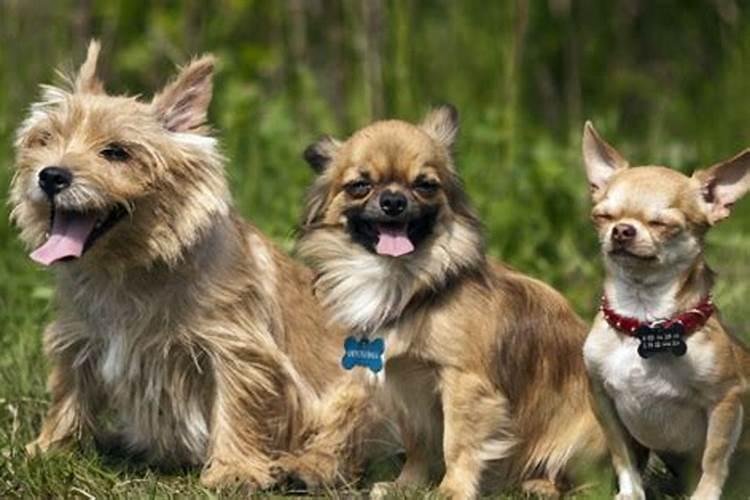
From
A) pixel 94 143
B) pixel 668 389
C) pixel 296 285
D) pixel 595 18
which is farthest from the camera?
pixel 595 18

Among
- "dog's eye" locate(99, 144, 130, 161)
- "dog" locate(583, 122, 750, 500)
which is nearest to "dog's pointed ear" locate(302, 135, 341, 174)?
"dog's eye" locate(99, 144, 130, 161)

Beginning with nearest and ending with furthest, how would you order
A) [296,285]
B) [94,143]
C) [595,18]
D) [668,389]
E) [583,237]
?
1. [668,389]
2. [94,143]
3. [296,285]
4. [583,237]
5. [595,18]

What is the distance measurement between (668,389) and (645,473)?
0.75m

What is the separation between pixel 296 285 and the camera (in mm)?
6430

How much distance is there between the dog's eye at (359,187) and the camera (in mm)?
5680

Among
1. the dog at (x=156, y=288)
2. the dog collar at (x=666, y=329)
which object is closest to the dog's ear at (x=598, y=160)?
the dog collar at (x=666, y=329)

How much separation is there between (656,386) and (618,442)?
274mm

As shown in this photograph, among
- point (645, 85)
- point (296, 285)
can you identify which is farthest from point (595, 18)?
point (296, 285)

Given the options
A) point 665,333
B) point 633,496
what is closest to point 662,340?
point 665,333

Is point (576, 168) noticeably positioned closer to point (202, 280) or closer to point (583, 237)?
point (583, 237)

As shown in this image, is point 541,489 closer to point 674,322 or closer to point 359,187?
point 674,322

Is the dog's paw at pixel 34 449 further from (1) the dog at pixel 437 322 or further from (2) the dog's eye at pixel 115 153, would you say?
(2) the dog's eye at pixel 115 153

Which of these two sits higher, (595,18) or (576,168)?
(595,18)

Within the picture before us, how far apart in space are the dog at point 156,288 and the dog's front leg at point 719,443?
57.9 inches
